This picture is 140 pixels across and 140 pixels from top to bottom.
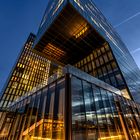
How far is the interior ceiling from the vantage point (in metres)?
22.4

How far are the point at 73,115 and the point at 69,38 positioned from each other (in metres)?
22.4

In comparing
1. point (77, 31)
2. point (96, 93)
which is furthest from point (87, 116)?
point (77, 31)

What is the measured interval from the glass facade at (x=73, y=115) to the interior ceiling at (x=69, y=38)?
16116 mm

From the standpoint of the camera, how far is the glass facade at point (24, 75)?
51.3 meters

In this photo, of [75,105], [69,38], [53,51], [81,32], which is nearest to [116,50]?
[81,32]

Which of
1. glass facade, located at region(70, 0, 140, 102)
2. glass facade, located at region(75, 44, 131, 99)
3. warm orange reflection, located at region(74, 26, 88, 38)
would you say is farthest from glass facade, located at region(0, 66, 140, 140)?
warm orange reflection, located at region(74, 26, 88, 38)

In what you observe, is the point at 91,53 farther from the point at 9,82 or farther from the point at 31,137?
the point at 9,82

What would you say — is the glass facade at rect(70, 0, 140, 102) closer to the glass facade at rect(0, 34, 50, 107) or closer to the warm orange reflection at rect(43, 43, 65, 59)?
the warm orange reflection at rect(43, 43, 65, 59)

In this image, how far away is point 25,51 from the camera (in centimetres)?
6775

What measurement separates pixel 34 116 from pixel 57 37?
2065 cm

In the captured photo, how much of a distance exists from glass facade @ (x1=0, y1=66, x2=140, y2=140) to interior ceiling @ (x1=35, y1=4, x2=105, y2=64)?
1612cm

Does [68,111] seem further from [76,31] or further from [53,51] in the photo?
[53,51]

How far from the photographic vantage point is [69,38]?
26531 millimetres

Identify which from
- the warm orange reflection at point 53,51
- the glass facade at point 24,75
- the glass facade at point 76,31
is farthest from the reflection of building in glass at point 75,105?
the glass facade at point 24,75
